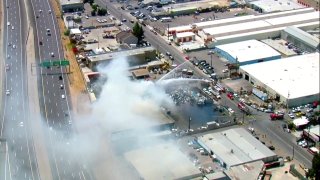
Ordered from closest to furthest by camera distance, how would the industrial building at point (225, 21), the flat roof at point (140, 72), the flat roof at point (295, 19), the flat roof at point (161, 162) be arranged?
the flat roof at point (161, 162)
the flat roof at point (140, 72)
the industrial building at point (225, 21)
the flat roof at point (295, 19)

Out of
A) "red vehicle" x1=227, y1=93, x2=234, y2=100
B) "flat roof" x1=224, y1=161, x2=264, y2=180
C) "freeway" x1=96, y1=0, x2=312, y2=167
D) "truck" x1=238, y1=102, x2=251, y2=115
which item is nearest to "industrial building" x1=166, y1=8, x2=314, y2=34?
"red vehicle" x1=227, y1=93, x2=234, y2=100

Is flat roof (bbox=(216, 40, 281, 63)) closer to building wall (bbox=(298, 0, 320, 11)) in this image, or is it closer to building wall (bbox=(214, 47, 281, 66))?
building wall (bbox=(214, 47, 281, 66))

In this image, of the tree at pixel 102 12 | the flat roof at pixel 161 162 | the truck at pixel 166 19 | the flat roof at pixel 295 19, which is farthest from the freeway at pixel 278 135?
the tree at pixel 102 12

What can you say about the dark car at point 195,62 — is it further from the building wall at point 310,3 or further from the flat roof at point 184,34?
the building wall at point 310,3

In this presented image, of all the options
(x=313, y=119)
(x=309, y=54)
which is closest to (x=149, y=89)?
(x=313, y=119)

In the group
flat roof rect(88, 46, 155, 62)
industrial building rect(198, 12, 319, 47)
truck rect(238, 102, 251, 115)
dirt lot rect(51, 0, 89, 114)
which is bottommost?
truck rect(238, 102, 251, 115)

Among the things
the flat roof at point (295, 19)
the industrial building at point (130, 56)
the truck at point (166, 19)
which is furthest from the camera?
the truck at point (166, 19)
